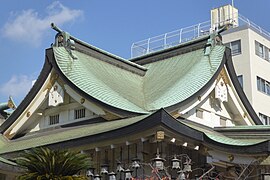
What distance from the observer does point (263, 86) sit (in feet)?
160

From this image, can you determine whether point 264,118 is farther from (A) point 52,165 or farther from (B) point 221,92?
(A) point 52,165

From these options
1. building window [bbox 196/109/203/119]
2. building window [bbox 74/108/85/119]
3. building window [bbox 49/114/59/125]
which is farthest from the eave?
building window [bbox 196/109/203/119]

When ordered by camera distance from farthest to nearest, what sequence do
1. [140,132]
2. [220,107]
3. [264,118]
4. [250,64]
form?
[264,118]
[250,64]
[220,107]
[140,132]

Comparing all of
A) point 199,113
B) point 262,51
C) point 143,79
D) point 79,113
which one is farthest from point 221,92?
point 262,51

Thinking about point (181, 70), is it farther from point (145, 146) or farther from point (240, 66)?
point (240, 66)

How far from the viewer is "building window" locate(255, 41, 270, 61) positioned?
47781 millimetres

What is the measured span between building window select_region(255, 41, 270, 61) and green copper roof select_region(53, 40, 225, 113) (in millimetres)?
18040

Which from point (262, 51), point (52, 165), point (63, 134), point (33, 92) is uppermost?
point (262, 51)

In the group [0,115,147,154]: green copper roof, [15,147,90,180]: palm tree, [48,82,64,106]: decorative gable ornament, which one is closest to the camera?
[15,147,90,180]: palm tree

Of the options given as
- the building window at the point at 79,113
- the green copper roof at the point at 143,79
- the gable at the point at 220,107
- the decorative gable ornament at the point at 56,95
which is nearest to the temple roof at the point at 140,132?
the building window at the point at 79,113

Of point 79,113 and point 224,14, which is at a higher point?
point 224,14

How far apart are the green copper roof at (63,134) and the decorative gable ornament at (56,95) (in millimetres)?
1305

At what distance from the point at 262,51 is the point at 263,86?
2.92 metres

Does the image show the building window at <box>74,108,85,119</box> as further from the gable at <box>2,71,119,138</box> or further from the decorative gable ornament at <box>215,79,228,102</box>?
the decorative gable ornament at <box>215,79,228,102</box>
